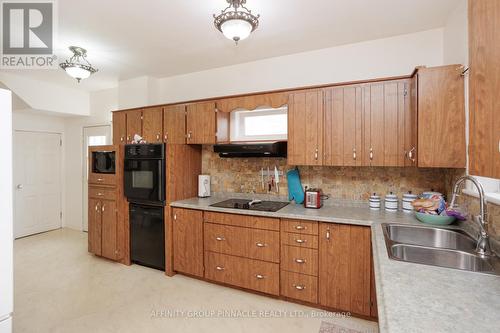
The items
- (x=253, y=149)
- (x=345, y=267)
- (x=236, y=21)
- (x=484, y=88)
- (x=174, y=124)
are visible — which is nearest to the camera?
(x=484, y=88)

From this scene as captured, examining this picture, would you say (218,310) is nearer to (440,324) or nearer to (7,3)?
(440,324)

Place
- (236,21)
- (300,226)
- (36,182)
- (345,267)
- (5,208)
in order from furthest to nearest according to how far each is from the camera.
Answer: (36,182) → (300,226) → (345,267) → (236,21) → (5,208)

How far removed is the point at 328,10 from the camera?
2180 millimetres

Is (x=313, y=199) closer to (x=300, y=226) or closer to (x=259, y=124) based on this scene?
(x=300, y=226)

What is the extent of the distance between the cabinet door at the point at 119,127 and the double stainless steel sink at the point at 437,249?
3570 millimetres

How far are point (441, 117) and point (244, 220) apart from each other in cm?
194

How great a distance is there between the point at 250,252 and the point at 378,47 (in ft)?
8.30

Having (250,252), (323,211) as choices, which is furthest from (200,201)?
(323,211)

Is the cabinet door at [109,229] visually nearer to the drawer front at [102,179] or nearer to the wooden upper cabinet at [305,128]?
the drawer front at [102,179]

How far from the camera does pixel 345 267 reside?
2250 millimetres

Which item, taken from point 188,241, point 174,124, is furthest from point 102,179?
point 188,241

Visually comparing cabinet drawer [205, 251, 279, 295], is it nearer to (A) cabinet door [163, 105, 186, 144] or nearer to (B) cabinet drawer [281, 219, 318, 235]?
(B) cabinet drawer [281, 219, 318, 235]

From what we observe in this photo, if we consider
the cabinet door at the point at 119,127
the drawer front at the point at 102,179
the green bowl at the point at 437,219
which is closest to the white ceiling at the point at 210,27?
the cabinet door at the point at 119,127

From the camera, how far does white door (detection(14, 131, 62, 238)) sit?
4.50 meters
